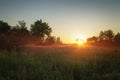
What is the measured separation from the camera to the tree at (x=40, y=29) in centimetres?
6188

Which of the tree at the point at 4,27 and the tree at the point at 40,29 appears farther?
the tree at the point at 40,29

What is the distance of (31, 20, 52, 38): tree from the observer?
6188 centimetres

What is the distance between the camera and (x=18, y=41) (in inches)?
1341

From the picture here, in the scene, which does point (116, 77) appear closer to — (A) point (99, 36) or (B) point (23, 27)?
(B) point (23, 27)

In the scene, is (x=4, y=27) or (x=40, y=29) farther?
(x=40, y=29)

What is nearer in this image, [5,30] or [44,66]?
[44,66]

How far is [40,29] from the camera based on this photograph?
63.2 metres

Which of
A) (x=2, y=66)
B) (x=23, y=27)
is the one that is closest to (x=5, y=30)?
(x=23, y=27)

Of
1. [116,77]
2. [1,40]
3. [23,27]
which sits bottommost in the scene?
[116,77]

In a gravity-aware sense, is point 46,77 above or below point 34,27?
below

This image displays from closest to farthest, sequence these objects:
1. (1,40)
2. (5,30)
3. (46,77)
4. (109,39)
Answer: (46,77) < (1,40) < (5,30) < (109,39)

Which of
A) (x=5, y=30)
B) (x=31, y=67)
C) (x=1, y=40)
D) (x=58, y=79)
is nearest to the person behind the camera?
(x=58, y=79)

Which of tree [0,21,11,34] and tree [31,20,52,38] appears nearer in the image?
tree [0,21,11,34]

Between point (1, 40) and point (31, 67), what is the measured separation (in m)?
18.0
